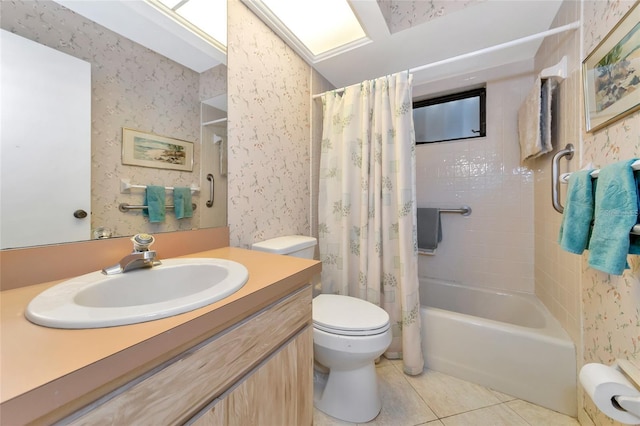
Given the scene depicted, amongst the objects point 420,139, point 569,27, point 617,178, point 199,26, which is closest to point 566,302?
point 617,178

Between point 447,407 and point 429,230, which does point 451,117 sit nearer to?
point 429,230

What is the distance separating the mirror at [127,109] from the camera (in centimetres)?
71

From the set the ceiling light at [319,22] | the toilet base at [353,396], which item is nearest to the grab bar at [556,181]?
the toilet base at [353,396]

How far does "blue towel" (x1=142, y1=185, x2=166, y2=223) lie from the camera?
0.91 meters

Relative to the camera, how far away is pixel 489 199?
1898 millimetres

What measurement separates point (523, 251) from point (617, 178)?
140 cm

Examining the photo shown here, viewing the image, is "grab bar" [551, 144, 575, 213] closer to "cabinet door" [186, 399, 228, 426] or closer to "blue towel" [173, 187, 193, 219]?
"cabinet door" [186, 399, 228, 426]

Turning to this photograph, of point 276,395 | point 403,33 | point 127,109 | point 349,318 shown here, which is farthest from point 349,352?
point 403,33

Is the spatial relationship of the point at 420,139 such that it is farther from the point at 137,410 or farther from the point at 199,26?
the point at 137,410

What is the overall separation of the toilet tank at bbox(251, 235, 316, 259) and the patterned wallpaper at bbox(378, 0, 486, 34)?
54.4 inches

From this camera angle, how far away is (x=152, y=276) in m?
0.76

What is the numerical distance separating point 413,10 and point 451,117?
0.96 m

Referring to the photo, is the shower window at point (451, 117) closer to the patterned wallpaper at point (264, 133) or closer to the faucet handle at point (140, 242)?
the patterned wallpaper at point (264, 133)

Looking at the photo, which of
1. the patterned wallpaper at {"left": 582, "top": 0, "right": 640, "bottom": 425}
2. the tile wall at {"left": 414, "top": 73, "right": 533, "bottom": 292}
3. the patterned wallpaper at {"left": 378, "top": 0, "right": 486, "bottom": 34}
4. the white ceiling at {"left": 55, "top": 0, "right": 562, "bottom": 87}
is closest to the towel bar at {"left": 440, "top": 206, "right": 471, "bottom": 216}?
the tile wall at {"left": 414, "top": 73, "right": 533, "bottom": 292}
